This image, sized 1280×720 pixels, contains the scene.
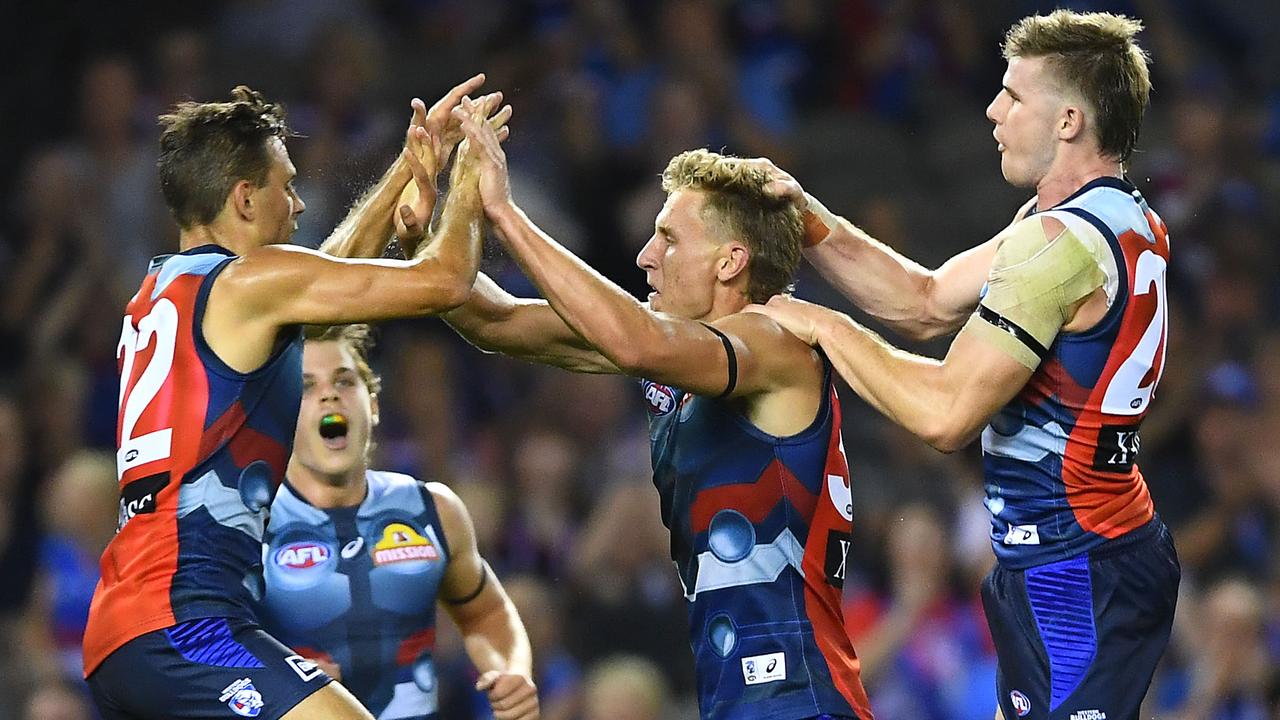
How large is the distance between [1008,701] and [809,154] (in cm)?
698

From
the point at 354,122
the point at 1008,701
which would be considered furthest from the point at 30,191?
the point at 1008,701

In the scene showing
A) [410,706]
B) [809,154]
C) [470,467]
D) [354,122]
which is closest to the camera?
[410,706]

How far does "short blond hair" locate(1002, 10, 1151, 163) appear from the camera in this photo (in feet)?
15.0

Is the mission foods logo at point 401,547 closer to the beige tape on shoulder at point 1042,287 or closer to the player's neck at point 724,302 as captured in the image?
the player's neck at point 724,302

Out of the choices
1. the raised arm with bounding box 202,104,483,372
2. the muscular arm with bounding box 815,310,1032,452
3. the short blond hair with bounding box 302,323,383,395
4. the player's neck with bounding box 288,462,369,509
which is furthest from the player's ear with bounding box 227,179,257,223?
the muscular arm with bounding box 815,310,1032,452

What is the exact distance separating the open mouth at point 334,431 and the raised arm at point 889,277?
166 centimetres

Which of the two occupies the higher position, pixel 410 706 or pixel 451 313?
pixel 451 313

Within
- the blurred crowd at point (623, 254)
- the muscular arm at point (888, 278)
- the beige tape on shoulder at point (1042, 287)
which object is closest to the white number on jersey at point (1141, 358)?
the beige tape on shoulder at point (1042, 287)

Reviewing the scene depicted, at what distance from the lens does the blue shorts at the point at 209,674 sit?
14.0 ft

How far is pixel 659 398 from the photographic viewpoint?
491cm

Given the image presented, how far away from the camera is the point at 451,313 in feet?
16.8

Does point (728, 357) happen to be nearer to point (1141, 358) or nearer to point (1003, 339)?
point (1003, 339)

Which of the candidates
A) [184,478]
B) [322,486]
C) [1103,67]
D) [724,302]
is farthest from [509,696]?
[1103,67]

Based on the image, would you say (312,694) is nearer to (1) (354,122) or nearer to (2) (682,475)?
(2) (682,475)
